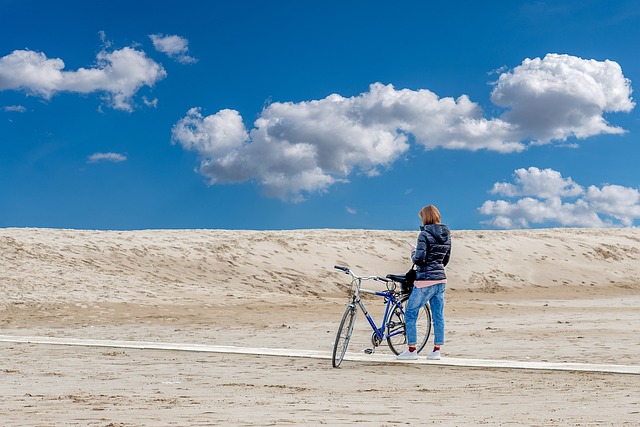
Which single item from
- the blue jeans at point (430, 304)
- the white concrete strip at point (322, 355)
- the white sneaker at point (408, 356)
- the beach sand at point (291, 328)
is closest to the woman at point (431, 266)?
the blue jeans at point (430, 304)

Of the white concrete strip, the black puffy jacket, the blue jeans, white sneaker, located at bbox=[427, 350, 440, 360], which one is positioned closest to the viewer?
the white concrete strip

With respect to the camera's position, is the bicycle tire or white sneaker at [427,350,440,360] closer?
white sneaker at [427,350,440,360]

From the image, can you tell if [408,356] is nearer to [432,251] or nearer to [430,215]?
[432,251]

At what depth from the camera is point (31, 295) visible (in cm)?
2159

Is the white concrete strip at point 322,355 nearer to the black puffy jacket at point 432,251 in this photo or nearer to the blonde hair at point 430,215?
the black puffy jacket at point 432,251

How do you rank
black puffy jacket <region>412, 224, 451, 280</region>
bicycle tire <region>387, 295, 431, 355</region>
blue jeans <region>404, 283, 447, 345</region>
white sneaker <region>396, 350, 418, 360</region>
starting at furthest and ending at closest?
1. bicycle tire <region>387, 295, 431, 355</region>
2. white sneaker <region>396, 350, 418, 360</region>
3. blue jeans <region>404, 283, 447, 345</region>
4. black puffy jacket <region>412, 224, 451, 280</region>

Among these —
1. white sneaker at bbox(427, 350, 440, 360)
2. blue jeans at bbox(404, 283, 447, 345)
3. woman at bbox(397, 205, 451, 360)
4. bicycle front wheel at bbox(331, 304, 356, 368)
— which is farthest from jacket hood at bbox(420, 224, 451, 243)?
white sneaker at bbox(427, 350, 440, 360)

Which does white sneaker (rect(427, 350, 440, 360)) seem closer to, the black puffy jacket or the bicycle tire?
the bicycle tire

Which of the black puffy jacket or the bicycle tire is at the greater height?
the black puffy jacket

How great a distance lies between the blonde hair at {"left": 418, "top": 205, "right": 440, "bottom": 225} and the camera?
432 inches

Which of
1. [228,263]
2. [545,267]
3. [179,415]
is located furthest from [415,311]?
[545,267]

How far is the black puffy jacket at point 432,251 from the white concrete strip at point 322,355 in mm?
1260

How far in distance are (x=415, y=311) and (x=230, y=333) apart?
20.1ft

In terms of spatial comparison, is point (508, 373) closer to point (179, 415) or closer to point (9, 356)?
point (179, 415)
